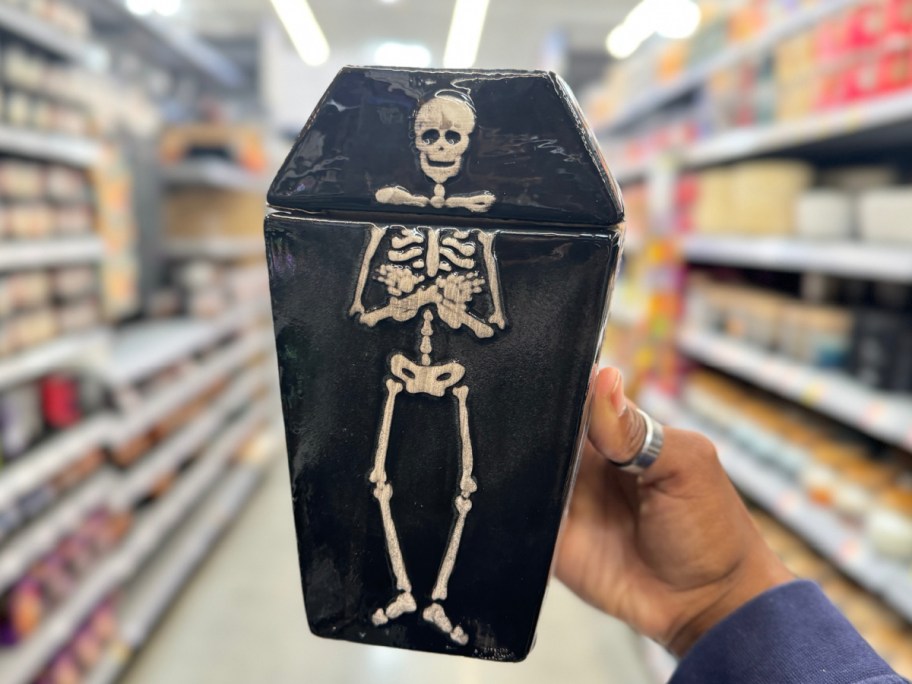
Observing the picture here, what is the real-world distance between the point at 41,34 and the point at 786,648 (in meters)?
2.19

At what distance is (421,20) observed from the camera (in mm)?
9320

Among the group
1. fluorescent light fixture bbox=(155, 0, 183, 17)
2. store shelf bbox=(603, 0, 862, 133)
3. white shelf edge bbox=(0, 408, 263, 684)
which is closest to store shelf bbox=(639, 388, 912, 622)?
store shelf bbox=(603, 0, 862, 133)

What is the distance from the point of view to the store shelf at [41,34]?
1817 mm

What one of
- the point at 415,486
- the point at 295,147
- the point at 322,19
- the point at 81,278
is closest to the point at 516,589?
the point at 415,486

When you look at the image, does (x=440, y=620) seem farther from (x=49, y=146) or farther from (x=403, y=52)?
(x=403, y=52)

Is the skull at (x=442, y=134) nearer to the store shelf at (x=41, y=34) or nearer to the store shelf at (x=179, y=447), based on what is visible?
the store shelf at (x=41, y=34)

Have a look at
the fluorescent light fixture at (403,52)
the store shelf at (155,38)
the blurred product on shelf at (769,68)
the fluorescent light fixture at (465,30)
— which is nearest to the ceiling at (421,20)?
the fluorescent light fixture at (403,52)

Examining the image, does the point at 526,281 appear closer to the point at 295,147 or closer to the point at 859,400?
the point at 295,147

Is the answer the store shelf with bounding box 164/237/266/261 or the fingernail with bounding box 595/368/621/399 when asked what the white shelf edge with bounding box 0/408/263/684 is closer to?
the store shelf with bounding box 164/237/266/261

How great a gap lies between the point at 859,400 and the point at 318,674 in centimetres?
202

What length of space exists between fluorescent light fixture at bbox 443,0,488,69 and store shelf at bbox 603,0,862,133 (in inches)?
117

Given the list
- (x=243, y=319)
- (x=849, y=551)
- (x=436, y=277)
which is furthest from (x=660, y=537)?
(x=243, y=319)

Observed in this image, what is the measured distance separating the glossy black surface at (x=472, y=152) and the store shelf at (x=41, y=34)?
1.54m

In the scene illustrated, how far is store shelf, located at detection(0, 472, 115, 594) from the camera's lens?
185 cm
